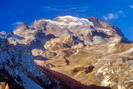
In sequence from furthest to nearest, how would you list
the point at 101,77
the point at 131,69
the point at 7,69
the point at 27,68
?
1. the point at 101,77
2. the point at 131,69
3. the point at 27,68
4. the point at 7,69

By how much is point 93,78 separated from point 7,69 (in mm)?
105683

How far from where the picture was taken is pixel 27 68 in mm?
86312

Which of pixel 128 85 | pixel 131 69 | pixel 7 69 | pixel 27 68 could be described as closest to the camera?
pixel 7 69

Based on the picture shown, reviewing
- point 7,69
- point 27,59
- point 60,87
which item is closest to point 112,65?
point 60,87

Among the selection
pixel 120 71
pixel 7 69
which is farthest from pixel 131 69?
pixel 7 69

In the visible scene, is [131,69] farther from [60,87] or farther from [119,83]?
[60,87]

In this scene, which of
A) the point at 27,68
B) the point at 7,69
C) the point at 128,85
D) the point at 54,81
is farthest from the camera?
the point at 128,85

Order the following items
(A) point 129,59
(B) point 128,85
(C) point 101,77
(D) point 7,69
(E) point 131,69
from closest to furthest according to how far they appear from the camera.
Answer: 1. (D) point 7,69
2. (B) point 128,85
3. (E) point 131,69
4. (C) point 101,77
5. (A) point 129,59

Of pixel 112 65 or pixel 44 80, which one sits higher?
pixel 112 65

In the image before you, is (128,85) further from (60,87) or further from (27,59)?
(27,59)

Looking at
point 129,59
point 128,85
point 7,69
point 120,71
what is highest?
point 129,59

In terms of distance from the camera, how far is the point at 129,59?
554ft

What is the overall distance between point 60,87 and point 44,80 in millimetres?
6876

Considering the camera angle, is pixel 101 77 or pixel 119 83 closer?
pixel 119 83
